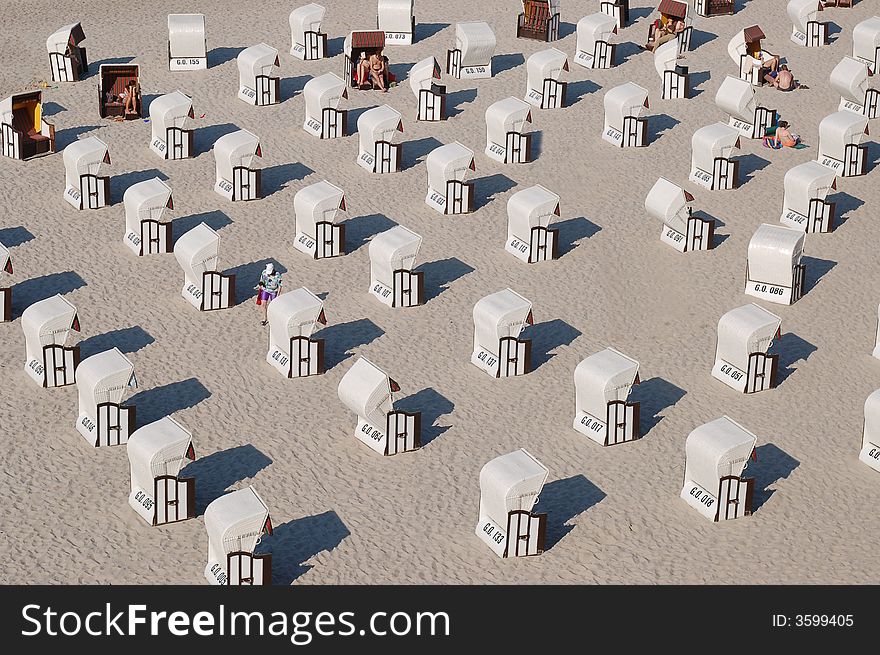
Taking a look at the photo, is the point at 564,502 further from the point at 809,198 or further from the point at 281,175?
the point at 281,175

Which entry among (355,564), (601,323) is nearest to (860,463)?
(601,323)

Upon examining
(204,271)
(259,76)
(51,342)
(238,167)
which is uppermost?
(259,76)

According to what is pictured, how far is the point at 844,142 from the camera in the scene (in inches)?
1706

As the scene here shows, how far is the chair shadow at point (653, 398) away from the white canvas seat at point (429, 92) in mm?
15651

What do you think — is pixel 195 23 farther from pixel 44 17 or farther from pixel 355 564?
pixel 355 564

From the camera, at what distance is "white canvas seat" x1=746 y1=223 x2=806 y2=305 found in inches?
1457

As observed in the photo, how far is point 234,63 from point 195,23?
187 centimetres

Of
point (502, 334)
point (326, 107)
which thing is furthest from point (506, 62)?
Result: point (502, 334)

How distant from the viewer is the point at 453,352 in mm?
35281

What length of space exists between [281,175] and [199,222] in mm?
3562

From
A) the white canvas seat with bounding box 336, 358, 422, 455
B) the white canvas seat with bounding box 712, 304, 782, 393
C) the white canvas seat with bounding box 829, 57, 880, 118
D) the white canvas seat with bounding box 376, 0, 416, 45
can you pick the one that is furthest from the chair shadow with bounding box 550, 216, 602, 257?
the white canvas seat with bounding box 376, 0, 416, 45

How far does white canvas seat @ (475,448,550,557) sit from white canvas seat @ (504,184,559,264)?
1091cm

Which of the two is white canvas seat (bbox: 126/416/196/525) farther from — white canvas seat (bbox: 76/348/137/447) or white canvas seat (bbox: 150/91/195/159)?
white canvas seat (bbox: 150/91/195/159)

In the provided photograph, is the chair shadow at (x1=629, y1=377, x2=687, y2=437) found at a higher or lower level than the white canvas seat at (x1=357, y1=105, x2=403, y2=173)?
lower
